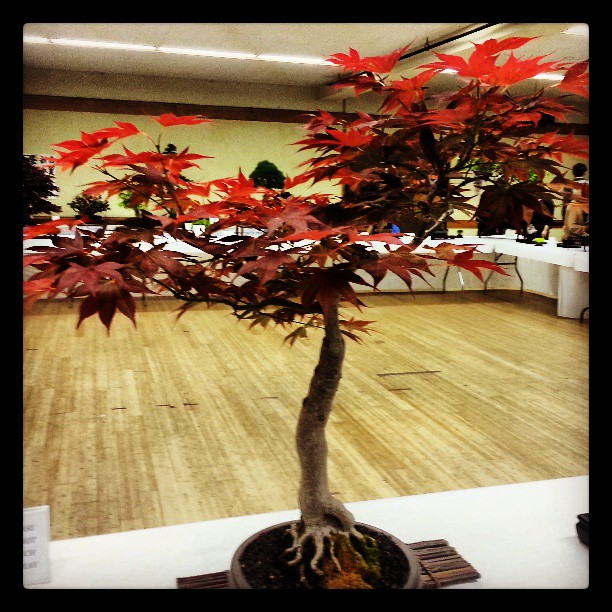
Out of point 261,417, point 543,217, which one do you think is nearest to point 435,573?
point 543,217

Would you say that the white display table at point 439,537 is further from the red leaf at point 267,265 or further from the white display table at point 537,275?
the white display table at point 537,275

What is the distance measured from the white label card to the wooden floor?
3.33 feet

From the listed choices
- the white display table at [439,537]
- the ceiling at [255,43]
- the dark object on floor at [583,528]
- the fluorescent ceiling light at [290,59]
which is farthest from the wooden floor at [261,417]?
the fluorescent ceiling light at [290,59]

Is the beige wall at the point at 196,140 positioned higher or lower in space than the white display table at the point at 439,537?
higher

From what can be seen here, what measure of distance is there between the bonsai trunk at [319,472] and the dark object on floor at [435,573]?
0.15 m

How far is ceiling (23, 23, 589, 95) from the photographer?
546cm

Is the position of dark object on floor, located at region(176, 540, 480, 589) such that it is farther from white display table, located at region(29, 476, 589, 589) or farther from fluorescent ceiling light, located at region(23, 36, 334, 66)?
fluorescent ceiling light, located at region(23, 36, 334, 66)

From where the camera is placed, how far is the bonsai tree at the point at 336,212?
80cm

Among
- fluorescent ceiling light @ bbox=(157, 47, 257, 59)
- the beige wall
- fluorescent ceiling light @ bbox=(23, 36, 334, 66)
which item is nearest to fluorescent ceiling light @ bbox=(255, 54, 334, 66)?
fluorescent ceiling light @ bbox=(23, 36, 334, 66)

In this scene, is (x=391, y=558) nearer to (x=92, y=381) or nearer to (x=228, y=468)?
(x=228, y=468)

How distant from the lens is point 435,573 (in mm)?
1063

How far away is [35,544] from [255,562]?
1.14ft
